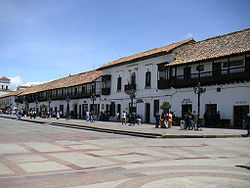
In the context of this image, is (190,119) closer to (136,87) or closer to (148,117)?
(148,117)

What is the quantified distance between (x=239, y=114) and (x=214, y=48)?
719 cm

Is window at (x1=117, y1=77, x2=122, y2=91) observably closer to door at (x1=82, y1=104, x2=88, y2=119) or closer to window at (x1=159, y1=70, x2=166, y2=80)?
window at (x1=159, y1=70, x2=166, y2=80)

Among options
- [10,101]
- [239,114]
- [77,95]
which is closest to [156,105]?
[239,114]

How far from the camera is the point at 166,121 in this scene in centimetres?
2241

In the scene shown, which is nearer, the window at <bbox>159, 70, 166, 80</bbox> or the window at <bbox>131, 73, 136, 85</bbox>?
the window at <bbox>159, 70, 166, 80</bbox>

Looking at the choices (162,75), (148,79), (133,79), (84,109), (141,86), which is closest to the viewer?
(162,75)

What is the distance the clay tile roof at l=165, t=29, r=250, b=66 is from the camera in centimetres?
2490

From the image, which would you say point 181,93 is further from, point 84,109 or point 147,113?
point 84,109

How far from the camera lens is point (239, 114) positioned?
24.2 meters

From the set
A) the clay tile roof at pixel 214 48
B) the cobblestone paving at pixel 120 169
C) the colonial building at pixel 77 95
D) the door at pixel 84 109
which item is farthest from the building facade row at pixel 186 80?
the cobblestone paving at pixel 120 169

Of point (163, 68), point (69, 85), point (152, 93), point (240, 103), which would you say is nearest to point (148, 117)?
point (152, 93)

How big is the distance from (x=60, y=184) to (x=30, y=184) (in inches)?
22.1

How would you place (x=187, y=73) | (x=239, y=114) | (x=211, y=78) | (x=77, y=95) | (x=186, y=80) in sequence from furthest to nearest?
(x=77, y=95)
(x=187, y=73)
(x=186, y=80)
(x=211, y=78)
(x=239, y=114)

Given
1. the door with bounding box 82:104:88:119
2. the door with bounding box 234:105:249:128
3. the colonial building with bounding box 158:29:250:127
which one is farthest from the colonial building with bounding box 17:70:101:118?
the door with bounding box 234:105:249:128
